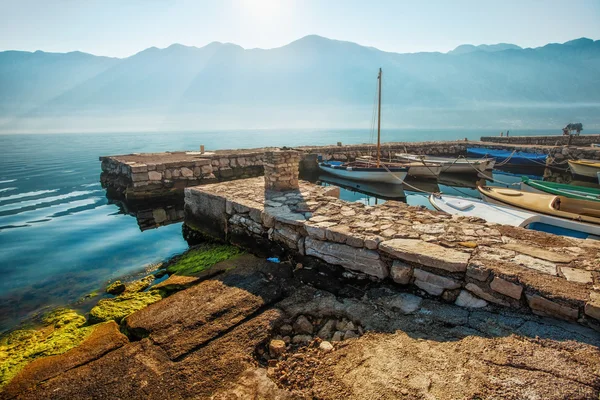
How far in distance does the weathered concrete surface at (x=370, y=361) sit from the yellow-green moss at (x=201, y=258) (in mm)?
2044

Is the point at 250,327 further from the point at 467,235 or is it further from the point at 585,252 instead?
the point at 585,252

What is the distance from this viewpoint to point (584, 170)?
1927cm

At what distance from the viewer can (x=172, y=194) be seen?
51.0ft

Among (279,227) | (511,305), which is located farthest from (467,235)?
(279,227)

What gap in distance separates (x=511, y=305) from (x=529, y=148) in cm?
2822

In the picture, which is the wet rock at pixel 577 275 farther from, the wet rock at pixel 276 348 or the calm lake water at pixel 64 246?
the calm lake water at pixel 64 246

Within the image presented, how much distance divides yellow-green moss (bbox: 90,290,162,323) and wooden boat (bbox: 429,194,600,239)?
8989 millimetres

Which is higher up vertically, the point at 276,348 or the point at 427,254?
the point at 427,254

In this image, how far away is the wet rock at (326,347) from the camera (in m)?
3.45

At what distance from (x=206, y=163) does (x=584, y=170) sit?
2381 cm

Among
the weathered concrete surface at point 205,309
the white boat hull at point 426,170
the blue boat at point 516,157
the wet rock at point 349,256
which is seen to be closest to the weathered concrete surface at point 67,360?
the weathered concrete surface at point 205,309

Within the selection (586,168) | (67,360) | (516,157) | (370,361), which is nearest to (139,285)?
(67,360)

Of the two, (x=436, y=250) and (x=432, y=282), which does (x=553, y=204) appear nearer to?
(x=436, y=250)

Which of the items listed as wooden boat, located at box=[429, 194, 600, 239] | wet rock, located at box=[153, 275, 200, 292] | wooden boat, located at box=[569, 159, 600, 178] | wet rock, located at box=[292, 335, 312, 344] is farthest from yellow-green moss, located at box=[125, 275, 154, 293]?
wooden boat, located at box=[569, 159, 600, 178]
